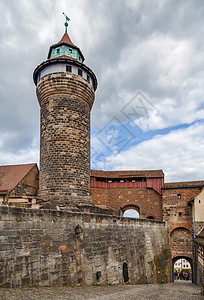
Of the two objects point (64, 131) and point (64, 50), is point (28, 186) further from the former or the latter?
point (64, 50)

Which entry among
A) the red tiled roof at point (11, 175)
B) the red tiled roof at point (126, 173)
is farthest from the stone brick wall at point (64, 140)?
the red tiled roof at point (126, 173)

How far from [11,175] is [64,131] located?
815 centimetres

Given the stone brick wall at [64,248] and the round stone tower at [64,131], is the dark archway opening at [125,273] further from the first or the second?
the round stone tower at [64,131]

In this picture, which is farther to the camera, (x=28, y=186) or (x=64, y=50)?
(x=28, y=186)

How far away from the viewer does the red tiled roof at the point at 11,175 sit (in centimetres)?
1719

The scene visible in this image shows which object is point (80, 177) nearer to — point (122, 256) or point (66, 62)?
point (122, 256)

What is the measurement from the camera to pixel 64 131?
518 inches

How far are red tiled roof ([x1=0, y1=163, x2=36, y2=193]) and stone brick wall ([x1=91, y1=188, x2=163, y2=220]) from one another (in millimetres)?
7368

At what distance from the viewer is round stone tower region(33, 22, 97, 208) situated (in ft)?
41.5

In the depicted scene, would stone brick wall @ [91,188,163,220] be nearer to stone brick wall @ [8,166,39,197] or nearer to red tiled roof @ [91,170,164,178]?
red tiled roof @ [91,170,164,178]

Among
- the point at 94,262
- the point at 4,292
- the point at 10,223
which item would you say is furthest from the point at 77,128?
the point at 4,292

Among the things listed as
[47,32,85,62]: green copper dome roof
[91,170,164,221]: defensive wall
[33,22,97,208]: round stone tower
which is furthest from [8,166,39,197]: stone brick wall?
[47,32,85,62]: green copper dome roof

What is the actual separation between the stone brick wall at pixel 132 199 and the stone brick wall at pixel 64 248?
9.73 m

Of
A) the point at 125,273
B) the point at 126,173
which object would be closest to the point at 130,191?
the point at 126,173
